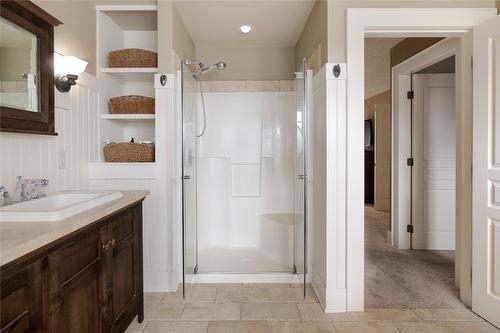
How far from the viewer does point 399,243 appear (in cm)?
399

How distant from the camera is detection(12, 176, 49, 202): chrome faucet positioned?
1.78 metres

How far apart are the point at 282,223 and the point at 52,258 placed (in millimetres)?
2658

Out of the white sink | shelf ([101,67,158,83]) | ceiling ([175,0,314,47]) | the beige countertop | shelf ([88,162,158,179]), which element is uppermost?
ceiling ([175,0,314,47])

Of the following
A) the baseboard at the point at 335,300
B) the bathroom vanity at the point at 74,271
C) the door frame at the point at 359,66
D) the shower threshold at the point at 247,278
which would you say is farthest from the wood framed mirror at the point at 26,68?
the baseboard at the point at 335,300

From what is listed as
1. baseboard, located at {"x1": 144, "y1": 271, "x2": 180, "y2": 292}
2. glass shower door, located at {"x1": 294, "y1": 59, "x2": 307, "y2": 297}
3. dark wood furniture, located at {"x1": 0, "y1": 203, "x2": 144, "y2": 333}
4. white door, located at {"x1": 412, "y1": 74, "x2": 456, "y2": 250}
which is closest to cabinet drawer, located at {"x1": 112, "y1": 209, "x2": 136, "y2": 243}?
dark wood furniture, located at {"x1": 0, "y1": 203, "x2": 144, "y2": 333}

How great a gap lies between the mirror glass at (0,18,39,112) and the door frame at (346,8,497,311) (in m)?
1.99

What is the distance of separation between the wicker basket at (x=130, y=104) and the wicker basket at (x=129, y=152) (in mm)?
309

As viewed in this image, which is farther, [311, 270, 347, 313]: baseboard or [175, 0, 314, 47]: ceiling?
[175, 0, 314, 47]: ceiling

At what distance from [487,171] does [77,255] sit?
8.16 feet

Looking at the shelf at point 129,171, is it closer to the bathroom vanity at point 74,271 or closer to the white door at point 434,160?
the bathroom vanity at point 74,271

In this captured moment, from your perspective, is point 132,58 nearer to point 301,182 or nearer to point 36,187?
point 36,187

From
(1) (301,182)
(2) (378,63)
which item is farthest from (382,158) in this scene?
(1) (301,182)

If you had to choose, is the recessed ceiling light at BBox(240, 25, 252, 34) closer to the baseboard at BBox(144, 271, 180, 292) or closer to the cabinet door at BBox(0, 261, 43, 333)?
the baseboard at BBox(144, 271, 180, 292)

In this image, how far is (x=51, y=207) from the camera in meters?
1.77
